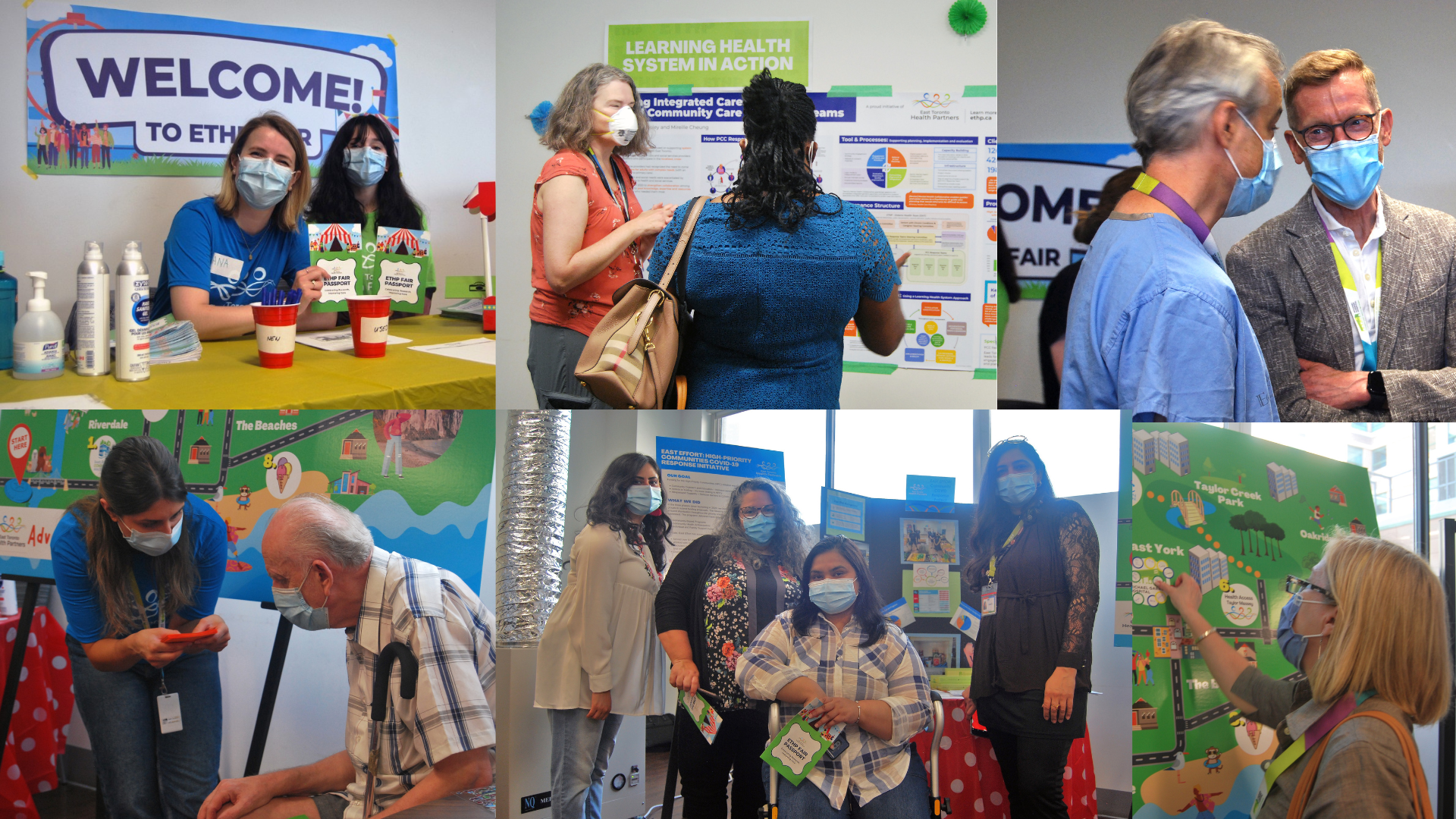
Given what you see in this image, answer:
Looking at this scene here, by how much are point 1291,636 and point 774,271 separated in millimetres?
1153

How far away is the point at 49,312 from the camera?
240 cm

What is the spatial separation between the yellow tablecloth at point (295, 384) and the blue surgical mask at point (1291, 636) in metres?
2.08

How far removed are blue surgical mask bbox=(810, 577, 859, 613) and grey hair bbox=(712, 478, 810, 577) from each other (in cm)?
5

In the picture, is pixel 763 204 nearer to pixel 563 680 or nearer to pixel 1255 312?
pixel 563 680

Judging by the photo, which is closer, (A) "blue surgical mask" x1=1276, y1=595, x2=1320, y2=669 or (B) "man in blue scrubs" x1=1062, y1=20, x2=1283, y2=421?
(A) "blue surgical mask" x1=1276, y1=595, x2=1320, y2=669

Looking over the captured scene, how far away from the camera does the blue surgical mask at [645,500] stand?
1.52m

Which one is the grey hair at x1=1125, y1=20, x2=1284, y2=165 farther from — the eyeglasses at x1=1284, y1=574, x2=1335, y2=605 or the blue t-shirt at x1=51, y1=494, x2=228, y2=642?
the blue t-shirt at x1=51, y1=494, x2=228, y2=642

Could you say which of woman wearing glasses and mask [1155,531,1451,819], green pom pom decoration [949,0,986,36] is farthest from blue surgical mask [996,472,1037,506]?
green pom pom decoration [949,0,986,36]

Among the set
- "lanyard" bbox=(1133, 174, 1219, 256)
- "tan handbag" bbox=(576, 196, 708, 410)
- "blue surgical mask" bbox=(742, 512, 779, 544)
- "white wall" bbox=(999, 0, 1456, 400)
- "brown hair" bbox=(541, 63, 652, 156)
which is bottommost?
"blue surgical mask" bbox=(742, 512, 779, 544)

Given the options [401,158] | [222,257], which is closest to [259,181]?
[222,257]

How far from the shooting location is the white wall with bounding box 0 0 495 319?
8.31ft

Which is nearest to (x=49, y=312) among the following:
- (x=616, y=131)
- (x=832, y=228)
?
(x=616, y=131)

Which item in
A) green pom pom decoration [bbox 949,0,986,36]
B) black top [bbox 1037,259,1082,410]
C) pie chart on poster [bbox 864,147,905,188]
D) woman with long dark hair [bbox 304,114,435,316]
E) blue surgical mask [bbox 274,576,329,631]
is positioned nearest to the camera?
blue surgical mask [bbox 274,576,329,631]

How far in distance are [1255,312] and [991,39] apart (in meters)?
1.52
